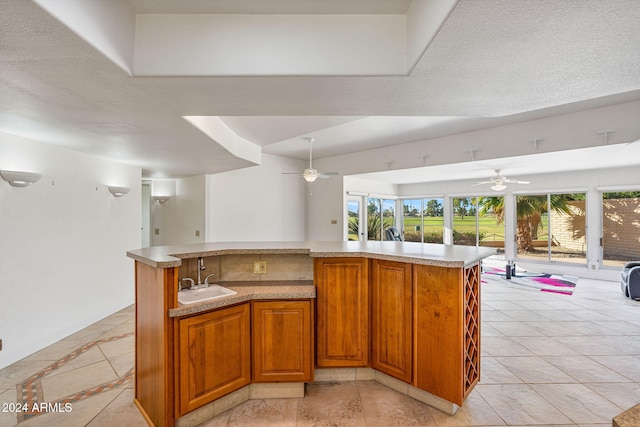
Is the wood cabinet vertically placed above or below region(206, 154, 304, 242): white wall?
below

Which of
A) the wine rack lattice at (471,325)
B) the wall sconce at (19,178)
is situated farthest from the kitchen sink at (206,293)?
the wall sconce at (19,178)

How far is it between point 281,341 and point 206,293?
2.32 feet

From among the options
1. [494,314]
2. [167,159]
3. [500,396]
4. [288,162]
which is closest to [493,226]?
[494,314]

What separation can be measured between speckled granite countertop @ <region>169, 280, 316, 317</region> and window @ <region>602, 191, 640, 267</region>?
7.76 metres

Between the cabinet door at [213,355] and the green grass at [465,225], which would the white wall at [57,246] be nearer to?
the cabinet door at [213,355]

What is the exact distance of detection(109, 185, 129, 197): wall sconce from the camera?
4.20m

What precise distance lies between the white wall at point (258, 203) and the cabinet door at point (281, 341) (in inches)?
157

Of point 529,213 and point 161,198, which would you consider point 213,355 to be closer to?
point 161,198

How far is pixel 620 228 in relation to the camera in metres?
6.51

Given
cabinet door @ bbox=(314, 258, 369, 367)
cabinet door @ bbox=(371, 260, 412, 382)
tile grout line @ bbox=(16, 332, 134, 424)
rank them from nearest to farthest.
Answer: tile grout line @ bbox=(16, 332, 134, 424) < cabinet door @ bbox=(371, 260, 412, 382) < cabinet door @ bbox=(314, 258, 369, 367)

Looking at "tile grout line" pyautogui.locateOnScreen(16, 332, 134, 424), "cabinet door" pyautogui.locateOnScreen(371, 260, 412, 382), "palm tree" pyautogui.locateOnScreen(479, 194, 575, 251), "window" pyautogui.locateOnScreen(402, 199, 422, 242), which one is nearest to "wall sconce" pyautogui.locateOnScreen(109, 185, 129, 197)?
"tile grout line" pyautogui.locateOnScreen(16, 332, 134, 424)

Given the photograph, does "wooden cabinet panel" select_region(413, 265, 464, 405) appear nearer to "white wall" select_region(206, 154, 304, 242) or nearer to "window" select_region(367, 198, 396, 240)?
"white wall" select_region(206, 154, 304, 242)

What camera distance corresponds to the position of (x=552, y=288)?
231 inches

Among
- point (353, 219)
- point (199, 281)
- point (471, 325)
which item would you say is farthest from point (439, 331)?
point (353, 219)
